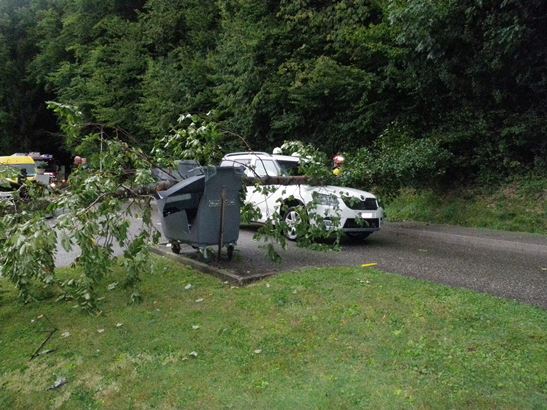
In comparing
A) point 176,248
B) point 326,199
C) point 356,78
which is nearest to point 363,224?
point 326,199

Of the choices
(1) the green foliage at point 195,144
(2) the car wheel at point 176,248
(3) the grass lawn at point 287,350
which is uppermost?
(1) the green foliage at point 195,144

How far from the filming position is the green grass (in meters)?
11.9

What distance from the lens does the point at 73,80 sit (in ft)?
103

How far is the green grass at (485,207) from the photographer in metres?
11.9

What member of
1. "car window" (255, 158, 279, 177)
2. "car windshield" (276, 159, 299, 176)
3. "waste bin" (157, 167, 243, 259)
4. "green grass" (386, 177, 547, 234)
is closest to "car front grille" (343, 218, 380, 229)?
"car windshield" (276, 159, 299, 176)

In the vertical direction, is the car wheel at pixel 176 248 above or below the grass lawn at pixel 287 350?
above

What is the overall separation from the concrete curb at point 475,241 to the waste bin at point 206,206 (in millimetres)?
5279

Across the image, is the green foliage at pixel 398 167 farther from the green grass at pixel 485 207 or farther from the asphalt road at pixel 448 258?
the asphalt road at pixel 448 258

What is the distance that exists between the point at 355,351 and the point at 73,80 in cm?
3072

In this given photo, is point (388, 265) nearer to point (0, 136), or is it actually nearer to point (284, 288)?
point (284, 288)

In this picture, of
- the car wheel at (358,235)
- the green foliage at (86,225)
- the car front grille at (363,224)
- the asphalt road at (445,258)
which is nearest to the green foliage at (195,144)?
the green foliage at (86,225)

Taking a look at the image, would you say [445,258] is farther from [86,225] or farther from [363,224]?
[86,225]

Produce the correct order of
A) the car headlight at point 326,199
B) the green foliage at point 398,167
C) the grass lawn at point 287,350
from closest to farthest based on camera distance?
the grass lawn at point 287,350 < the car headlight at point 326,199 < the green foliage at point 398,167

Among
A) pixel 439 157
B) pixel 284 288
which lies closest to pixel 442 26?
pixel 439 157
